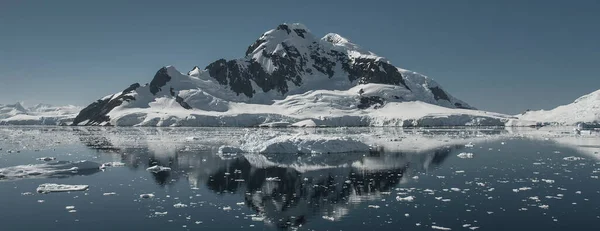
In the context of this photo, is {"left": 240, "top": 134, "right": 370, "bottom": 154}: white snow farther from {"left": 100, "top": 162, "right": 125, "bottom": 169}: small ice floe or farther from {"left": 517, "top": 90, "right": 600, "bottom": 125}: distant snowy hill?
{"left": 517, "top": 90, "right": 600, "bottom": 125}: distant snowy hill

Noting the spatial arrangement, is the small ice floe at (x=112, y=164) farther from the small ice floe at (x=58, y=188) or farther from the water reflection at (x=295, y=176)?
the small ice floe at (x=58, y=188)

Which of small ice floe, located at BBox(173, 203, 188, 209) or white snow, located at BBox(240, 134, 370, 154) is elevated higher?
white snow, located at BBox(240, 134, 370, 154)

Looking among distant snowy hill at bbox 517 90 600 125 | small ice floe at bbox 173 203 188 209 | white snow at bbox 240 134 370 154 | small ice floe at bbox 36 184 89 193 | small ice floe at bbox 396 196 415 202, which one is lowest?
small ice floe at bbox 173 203 188 209

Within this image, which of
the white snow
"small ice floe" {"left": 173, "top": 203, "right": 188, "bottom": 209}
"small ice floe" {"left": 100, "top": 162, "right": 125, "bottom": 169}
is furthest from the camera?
the white snow

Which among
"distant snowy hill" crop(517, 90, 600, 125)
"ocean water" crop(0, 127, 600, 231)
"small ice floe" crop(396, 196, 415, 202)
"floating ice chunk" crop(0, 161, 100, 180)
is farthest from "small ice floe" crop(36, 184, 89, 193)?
"distant snowy hill" crop(517, 90, 600, 125)

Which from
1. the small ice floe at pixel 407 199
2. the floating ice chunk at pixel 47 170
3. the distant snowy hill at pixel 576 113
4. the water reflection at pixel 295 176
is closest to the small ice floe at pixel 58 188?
the water reflection at pixel 295 176

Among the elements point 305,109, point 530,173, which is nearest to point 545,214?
point 530,173

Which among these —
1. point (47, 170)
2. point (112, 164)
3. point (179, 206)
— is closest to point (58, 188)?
point (47, 170)

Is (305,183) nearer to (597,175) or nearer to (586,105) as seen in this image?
(597,175)
